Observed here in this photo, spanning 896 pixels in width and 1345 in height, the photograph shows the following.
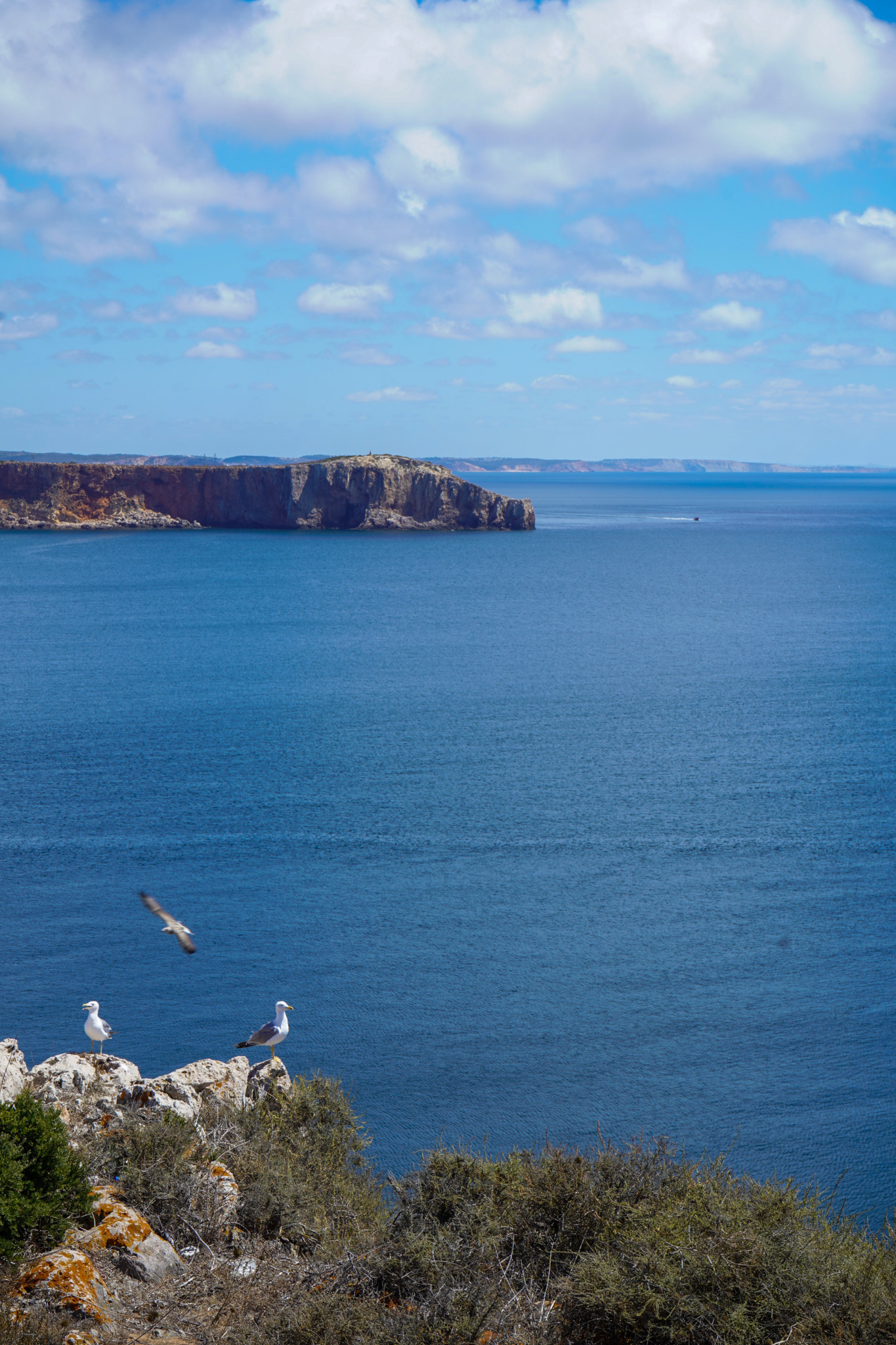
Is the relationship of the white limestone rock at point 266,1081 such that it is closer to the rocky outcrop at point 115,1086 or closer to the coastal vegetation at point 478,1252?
the rocky outcrop at point 115,1086

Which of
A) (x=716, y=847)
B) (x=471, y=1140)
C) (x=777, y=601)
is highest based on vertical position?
(x=777, y=601)

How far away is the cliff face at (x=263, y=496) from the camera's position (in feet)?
612

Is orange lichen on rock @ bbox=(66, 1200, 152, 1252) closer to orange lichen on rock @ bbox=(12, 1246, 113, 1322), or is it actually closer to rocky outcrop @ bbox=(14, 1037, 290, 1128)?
orange lichen on rock @ bbox=(12, 1246, 113, 1322)

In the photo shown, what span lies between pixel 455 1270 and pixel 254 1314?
207 centimetres

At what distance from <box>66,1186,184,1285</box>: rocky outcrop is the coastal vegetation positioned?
7.8 inches

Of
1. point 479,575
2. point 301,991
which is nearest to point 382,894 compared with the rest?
point 301,991

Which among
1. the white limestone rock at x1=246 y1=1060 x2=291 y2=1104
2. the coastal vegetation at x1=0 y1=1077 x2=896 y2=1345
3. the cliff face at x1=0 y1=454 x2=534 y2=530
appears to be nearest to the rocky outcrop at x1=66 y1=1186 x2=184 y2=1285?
the coastal vegetation at x1=0 y1=1077 x2=896 y2=1345

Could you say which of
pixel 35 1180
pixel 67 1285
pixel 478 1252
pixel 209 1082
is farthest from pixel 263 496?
pixel 67 1285

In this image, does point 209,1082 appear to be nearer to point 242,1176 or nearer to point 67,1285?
point 242,1176

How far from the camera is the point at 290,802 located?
42.4 m

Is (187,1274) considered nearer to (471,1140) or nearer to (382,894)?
(471,1140)

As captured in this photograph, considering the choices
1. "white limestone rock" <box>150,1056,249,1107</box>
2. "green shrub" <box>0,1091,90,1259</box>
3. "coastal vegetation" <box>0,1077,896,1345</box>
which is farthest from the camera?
"white limestone rock" <box>150,1056,249,1107</box>

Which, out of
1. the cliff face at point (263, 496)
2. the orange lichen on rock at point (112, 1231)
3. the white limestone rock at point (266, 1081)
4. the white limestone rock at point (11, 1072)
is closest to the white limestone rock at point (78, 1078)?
the white limestone rock at point (11, 1072)

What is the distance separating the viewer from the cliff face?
18662cm
